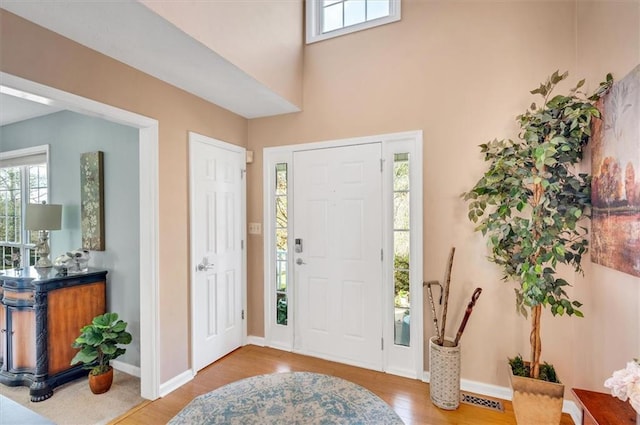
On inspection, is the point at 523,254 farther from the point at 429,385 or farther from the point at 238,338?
the point at 238,338

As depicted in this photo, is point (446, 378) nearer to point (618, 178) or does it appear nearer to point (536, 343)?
point (536, 343)

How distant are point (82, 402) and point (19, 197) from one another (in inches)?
112

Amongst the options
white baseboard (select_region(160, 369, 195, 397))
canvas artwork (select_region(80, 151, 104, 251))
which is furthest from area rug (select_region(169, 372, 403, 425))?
canvas artwork (select_region(80, 151, 104, 251))

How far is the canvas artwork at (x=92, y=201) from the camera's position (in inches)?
108

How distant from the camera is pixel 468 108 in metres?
2.37

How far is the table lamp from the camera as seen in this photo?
261cm

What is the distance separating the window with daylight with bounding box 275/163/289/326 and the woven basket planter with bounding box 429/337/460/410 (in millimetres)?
1510

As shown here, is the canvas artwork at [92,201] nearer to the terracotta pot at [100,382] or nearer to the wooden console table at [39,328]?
the wooden console table at [39,328]

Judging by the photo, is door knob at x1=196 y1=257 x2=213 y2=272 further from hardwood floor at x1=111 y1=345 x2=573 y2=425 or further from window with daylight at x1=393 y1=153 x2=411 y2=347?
window with daylight at x1=393 y1=153 x2=411 y2=347

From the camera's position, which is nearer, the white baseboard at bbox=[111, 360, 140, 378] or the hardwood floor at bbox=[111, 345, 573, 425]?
the hardwood floor at bbox=[111, 345, 573, 425]

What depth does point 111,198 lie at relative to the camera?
8.96 feet

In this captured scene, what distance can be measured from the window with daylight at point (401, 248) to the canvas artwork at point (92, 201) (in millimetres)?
2670

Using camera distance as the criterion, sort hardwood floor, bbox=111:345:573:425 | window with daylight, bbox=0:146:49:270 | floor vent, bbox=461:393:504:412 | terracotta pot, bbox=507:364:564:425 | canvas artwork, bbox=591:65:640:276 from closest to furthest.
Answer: canvas artwork, bbox=591:65:640:276
terracotta pot, bbox=507:364:564:425
hardwood floor, bbox=111:345:573:425
floor vent, bbox=461:393:504:412
window with daylight, bbox=0:146:49:270

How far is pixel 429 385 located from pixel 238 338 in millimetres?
1881
